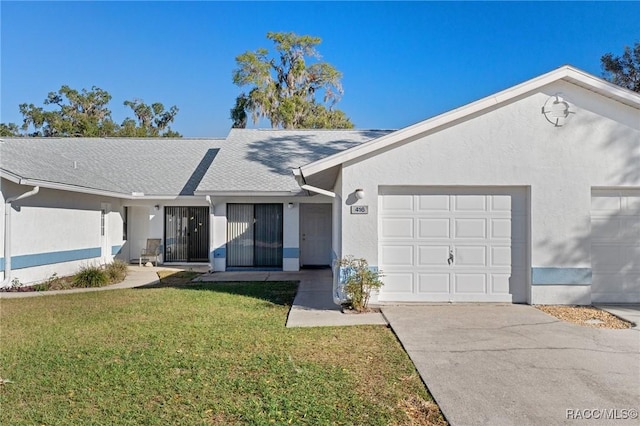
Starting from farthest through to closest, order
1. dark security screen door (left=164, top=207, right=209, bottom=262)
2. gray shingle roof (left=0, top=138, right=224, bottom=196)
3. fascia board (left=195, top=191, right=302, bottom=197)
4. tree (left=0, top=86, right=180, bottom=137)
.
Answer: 1. tree (left=0, top=86, right=180, bottom=137)
2. dark security screen door (left=164, top=207, right=209, bottom=262)
3. fascia board (left=195, top=191, right=302, bottom=197)
4. gray shingle roof (left=0, top=138, right=224, bottom=196)

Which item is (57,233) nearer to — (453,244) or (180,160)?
(180,160)

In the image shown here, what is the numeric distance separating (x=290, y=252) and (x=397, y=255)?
6.37m

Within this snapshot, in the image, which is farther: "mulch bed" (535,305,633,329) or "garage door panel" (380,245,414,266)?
"garage door panel" (380,245,414,266)

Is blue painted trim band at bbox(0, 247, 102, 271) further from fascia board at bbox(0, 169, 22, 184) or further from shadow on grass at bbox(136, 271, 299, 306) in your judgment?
shadow on grass at bbox(136, 271, 299, 306)

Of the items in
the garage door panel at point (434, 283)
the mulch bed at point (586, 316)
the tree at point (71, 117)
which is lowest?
the mulch bed at point (586, 316)

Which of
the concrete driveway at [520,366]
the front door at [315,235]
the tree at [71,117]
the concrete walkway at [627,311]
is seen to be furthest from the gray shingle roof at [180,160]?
the tree at [71,117]

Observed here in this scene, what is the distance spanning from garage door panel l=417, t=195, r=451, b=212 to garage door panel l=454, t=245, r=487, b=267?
2.83 feet

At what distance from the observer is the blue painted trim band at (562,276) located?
8547mm

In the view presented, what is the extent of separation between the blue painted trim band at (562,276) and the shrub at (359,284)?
10.6 feet

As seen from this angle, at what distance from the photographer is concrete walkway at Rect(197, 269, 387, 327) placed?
759 cm

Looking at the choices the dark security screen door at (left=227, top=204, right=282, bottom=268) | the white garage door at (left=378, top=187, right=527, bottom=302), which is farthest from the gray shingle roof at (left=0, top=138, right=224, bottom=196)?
the white garage door at (left=378, top=187, right=527, bottom=302)

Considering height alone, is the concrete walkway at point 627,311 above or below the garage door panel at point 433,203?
below

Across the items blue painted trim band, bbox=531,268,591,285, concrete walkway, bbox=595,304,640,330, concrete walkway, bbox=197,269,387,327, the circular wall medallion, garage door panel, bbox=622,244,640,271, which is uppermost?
the circular wall medallion

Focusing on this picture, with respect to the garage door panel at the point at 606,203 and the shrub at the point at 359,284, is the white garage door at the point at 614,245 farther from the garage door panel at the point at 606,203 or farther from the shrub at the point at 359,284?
the shrub at the point at 359,284
